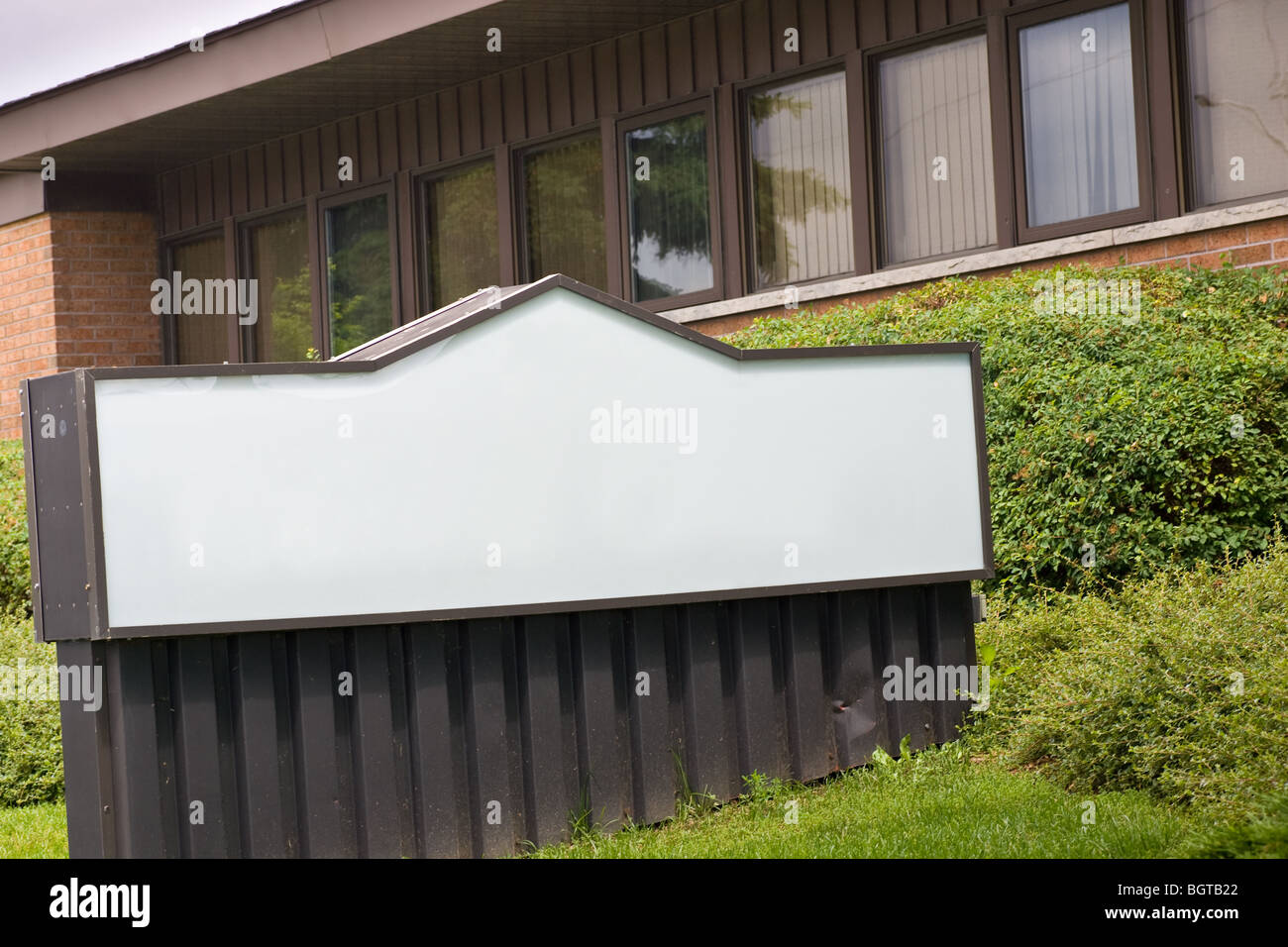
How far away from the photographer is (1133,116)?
9609mm

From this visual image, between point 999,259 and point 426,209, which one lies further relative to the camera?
point 426,209

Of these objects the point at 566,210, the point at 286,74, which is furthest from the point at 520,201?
the point at 286,74

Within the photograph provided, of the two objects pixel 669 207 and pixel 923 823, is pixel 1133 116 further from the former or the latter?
pixel 923 823

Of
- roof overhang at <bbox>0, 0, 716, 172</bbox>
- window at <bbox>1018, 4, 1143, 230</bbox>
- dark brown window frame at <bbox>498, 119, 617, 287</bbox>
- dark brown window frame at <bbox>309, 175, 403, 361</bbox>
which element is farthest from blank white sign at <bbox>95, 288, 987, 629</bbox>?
dark brown window frame at <bbox>309, 175, 403, 361</bbox>

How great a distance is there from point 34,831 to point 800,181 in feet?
24.5

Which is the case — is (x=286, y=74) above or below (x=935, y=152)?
above

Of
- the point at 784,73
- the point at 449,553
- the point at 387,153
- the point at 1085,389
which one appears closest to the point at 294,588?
the point at 449,553

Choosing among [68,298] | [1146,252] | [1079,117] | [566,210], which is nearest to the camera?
[1146,252]

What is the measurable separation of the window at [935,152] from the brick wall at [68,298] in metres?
8.46

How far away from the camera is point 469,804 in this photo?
543 cm

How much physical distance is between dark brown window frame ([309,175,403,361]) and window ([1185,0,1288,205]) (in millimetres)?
7513

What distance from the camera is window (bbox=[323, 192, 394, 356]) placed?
1450 centimetres

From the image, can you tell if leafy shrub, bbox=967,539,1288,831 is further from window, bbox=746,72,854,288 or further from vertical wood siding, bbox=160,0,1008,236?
vertical wood siding, bbox=160,0,1008,236
